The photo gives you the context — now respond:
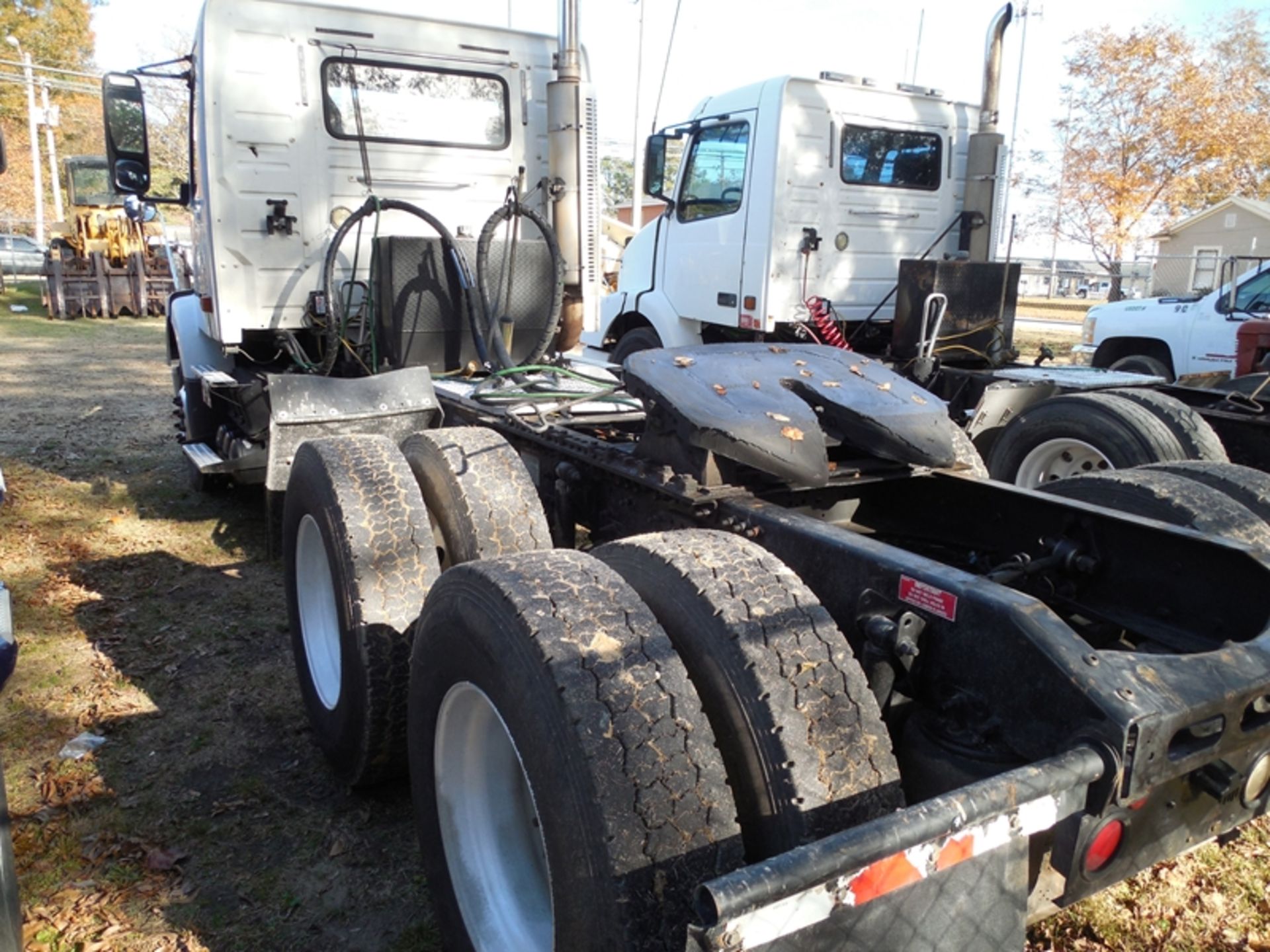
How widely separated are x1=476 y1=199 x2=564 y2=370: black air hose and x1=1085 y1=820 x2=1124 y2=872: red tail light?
14.0ft

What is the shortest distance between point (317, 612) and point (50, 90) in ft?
150

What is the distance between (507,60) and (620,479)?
3.90 metres

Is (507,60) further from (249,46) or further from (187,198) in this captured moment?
(187,198)

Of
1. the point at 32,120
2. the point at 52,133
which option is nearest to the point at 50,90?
the point at 52,133

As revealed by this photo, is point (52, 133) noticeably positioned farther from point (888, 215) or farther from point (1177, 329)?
point (1177, 329)

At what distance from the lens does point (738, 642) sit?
78.1 inches

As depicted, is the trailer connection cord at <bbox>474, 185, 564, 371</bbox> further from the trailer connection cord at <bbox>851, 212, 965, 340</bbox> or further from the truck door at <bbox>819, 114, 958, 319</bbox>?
the trailer connection cord at <bbox>851, 212, 965, 340</bbox>

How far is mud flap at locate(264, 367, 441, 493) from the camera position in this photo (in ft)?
15.5

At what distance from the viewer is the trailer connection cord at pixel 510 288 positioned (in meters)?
5.52

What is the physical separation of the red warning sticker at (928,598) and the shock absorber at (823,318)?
19.9 feet

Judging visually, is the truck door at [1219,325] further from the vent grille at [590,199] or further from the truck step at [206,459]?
the truck step at [206,459]

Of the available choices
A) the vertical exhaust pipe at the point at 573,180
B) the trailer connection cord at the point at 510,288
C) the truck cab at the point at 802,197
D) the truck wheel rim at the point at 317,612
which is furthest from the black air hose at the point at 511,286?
the truck cab at the point at 802,197

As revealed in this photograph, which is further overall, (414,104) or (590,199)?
(590,199)

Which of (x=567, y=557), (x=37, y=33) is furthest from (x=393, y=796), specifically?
(x=37, y=33)
